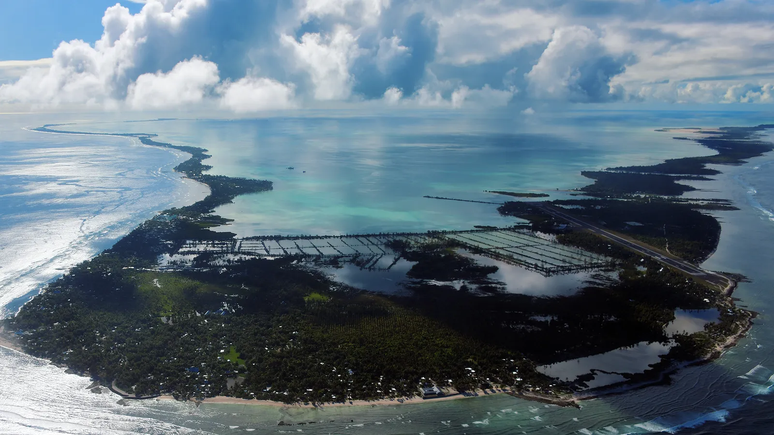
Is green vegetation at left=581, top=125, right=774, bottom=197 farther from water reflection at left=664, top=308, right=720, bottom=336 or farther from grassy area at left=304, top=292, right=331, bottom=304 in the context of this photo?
grassy area at left=304, top=292, right=331, bottom=304

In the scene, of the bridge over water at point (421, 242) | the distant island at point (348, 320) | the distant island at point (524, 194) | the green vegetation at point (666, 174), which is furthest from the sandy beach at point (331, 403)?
the green vegetation at point (666, 174)

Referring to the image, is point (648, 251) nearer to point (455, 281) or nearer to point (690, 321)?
point (690, 321)

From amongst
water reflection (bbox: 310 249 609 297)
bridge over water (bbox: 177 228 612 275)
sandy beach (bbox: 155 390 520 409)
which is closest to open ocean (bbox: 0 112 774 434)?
sandy beach (bbox: 155 390 520 409)

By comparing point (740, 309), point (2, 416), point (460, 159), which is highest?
point (460, 159)

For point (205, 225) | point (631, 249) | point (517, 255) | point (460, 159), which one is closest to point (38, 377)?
point (205, 225)

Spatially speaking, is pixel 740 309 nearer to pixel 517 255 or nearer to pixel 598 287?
pixel 598 287
